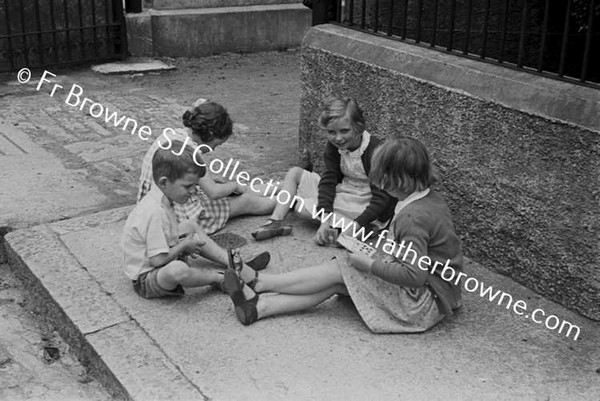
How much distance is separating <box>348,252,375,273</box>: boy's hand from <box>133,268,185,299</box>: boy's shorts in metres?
0.88

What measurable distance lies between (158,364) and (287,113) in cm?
432

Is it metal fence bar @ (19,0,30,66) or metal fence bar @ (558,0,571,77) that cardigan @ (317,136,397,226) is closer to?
metal fence bar @ (558,0,571,77)

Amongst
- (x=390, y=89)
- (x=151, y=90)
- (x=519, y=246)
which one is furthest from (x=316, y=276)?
(x=151, y=90)

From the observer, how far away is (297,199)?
202 inches

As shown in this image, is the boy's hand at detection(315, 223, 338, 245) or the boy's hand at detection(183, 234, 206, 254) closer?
the boy's hand at detection(183, 234, 206, 254)

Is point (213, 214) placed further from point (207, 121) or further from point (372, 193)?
point (372, 193)

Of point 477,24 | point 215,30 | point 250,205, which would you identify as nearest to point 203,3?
point 215,30

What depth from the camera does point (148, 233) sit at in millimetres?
3924

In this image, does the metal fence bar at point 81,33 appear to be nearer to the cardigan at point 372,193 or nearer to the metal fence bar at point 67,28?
the metal fence bar at point 67,28

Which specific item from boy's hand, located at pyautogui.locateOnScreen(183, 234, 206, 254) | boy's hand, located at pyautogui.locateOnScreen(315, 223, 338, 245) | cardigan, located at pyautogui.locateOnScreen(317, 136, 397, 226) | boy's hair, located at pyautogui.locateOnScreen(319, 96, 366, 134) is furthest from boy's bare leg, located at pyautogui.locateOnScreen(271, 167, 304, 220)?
boy's hand, located at pyautogui.locateOnScreen(183, 234, 206, 254)

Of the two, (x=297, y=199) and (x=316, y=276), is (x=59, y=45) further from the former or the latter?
(x=316, y=276)

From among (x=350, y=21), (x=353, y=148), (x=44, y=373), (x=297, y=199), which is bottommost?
(x=44, y=373)

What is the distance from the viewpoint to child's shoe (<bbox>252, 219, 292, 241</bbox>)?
15.7ft

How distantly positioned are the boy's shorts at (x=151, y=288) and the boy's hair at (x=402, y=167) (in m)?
1.13
